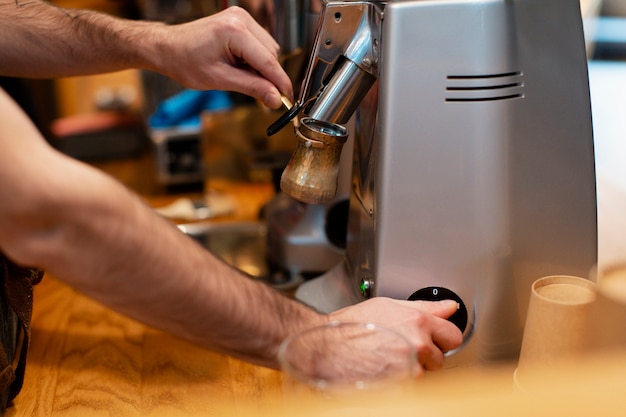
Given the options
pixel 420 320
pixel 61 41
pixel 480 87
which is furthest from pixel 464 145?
pixel 61 41

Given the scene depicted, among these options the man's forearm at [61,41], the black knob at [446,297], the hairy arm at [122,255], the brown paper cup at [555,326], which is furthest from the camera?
the man's forearm at [61,41]

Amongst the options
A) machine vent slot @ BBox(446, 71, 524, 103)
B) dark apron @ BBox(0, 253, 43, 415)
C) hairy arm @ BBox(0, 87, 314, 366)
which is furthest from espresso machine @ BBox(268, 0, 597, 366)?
dark apron @ BBox(0, 253, 43, 415)

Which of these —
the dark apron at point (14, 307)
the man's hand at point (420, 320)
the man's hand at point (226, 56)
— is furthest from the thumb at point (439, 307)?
the dark apron at point (14, 307)

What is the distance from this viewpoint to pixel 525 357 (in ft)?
2.04

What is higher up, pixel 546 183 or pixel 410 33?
pixel 410 33

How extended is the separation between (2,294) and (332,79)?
0.38 metres

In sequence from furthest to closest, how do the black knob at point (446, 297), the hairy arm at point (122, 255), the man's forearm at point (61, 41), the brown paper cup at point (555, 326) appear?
the man's forearm at point (61, 41) → the black knob at point (446, 297) → the brown paper cup at point (555, 326) → the hairy arm at point (122, 255)

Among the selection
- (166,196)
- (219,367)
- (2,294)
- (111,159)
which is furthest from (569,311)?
(111,159)

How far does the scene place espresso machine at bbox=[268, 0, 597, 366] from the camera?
0.64 metres

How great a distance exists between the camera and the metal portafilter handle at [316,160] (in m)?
0.69

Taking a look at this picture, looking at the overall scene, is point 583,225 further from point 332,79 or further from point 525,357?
point 332,79

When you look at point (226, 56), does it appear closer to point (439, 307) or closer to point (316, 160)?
point (316, 160)

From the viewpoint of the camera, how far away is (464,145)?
25.6 inches

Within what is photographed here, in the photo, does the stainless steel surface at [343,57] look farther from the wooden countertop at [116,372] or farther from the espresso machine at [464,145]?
the wooden countertop at [116,372]
